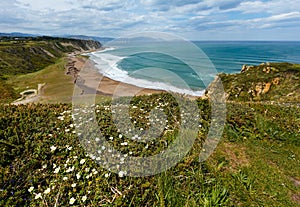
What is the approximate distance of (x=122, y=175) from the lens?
3.84 meters

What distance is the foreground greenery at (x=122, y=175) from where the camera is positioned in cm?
353

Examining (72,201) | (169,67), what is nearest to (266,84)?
(72,201)

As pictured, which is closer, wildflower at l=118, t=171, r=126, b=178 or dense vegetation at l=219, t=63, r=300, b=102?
wildflower at l=118, t=171, r=126, b=178

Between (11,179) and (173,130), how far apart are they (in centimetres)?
341

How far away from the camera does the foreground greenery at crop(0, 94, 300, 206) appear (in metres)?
3.53

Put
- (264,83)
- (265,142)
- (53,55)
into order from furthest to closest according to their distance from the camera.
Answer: (53,55), (264,83), (265,142)

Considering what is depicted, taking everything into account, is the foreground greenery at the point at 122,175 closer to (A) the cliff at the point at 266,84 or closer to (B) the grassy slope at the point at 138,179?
(B) the grassy slope at the point at 138,179

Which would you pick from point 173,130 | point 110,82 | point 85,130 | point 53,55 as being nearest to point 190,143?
point 173,130

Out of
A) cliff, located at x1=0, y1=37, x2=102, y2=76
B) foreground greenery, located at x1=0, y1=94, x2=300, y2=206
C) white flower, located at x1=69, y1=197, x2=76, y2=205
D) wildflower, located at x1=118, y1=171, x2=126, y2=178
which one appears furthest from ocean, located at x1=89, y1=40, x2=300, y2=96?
cliff, located at x1=0, y1=37, x2=102, y2=76

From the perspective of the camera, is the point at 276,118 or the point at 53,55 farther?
the point at 53,55

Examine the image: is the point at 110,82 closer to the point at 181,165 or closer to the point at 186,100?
the point at 186,100

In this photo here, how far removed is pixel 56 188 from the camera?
11.9 feet

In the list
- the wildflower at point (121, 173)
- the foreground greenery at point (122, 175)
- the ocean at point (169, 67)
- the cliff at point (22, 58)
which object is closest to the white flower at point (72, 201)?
the foreground greenery at point (122, 175)

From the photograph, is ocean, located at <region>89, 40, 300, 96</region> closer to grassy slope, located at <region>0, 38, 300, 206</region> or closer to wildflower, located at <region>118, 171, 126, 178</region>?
grassy slope, located at <region>0, 38, 300, 206</region>
